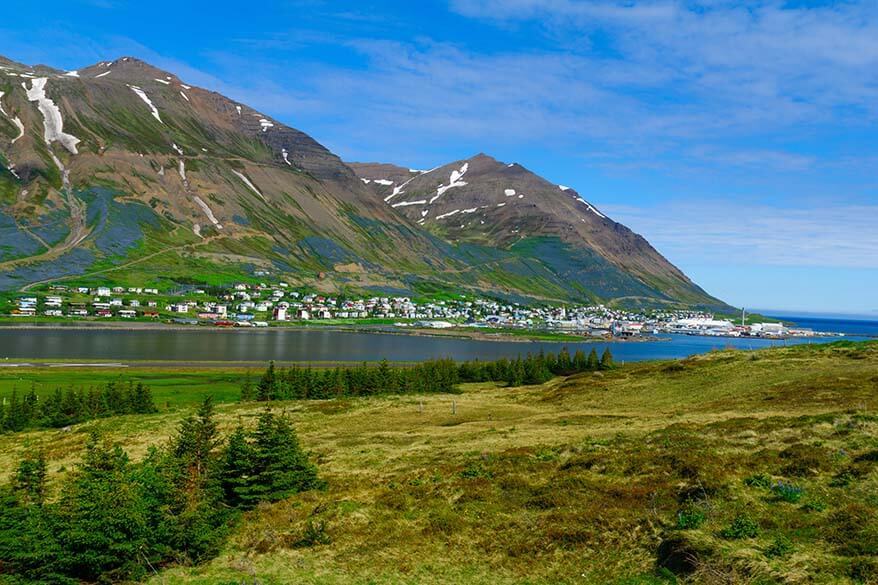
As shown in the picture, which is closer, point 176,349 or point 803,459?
point 803,459

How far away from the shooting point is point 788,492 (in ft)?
70.6

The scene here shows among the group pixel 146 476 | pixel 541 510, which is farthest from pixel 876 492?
pixel 146 476

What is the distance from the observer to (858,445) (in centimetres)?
2564

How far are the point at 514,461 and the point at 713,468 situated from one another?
371 inches

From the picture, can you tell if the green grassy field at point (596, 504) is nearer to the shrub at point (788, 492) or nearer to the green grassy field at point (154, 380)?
the shrub at point (788, 492)

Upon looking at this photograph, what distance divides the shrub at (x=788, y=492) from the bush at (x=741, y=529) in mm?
2778

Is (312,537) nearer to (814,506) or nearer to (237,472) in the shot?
(237,472)

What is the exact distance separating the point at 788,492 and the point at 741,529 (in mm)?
4094

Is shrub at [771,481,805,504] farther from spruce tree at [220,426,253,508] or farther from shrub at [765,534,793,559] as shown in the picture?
spruce tree at [220,426,253,508]

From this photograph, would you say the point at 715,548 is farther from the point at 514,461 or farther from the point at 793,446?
the point at 514,461

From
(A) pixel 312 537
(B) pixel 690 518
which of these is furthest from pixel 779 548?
(A) pixel 312 537

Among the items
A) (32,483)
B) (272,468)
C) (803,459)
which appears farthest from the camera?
(32,483)

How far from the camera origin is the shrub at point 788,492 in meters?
21.1

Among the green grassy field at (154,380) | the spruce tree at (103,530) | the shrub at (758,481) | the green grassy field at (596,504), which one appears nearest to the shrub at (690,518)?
the green grassy field at (596,504)
